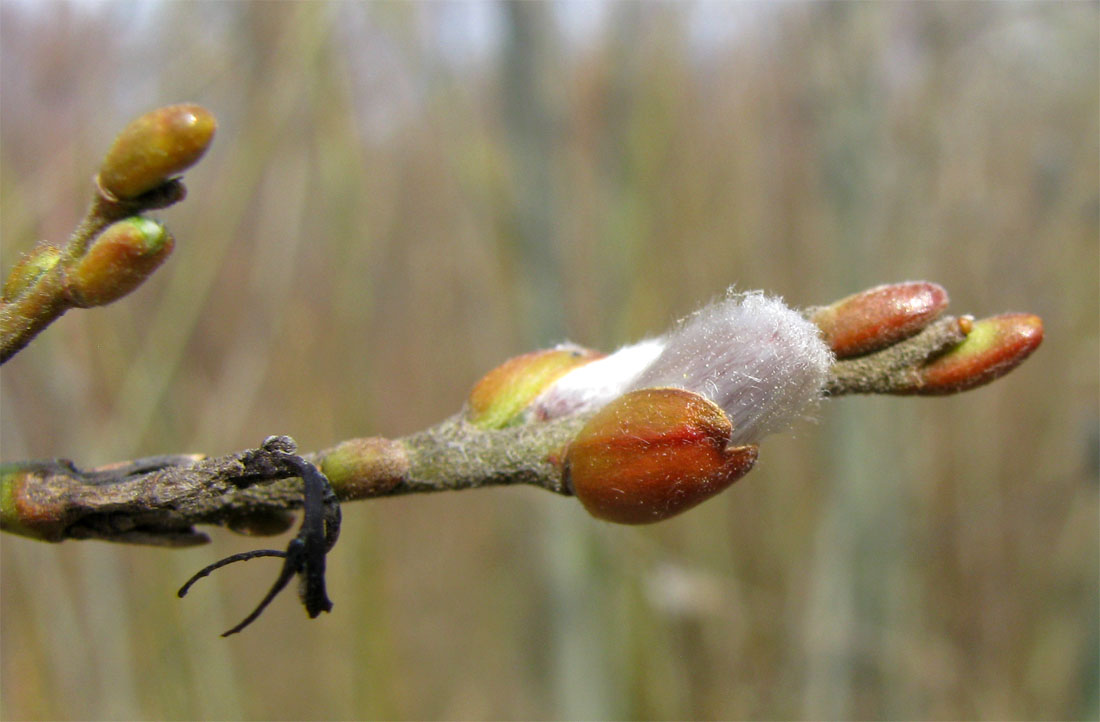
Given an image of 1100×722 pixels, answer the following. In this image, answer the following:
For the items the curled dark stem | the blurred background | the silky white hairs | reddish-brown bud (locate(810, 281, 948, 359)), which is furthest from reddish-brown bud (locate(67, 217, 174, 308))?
the blurred background

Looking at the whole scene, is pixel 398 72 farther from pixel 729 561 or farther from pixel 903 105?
pixel 729 561

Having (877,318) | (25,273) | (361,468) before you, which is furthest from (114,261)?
(877,318)

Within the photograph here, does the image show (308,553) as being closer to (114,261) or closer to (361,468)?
(361,468)

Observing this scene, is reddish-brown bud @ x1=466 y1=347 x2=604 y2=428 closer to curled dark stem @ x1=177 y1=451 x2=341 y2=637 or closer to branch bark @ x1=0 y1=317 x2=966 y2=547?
branch bark @ x1=0 y1=317 x2=966 y2=547

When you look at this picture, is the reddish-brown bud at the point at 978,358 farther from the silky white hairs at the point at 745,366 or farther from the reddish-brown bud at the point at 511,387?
the reddish-brown bud at the point at 511,387

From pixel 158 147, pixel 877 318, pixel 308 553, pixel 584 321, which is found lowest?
pixel 308 553

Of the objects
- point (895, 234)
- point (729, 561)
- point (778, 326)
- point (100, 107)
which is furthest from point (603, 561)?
point (778, 326)
